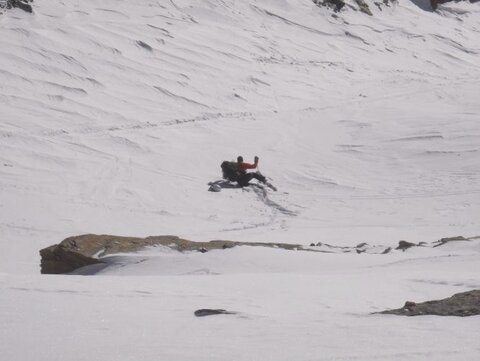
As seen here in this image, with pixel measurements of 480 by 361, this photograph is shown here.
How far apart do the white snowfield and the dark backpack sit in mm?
469

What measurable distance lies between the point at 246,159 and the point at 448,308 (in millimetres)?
11157

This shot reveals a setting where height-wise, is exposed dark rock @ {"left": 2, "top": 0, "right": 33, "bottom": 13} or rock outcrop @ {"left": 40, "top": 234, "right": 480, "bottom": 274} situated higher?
exposed dark rock @ {"left": 2, "top": 0, "right": 33, "bottom": 13}

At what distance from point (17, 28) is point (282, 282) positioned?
17320 millimetres

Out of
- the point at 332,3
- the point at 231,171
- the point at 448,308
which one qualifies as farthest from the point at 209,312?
the point at 332,3

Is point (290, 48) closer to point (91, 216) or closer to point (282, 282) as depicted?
point (91, 216)

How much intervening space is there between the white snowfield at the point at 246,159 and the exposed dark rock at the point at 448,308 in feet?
0.45

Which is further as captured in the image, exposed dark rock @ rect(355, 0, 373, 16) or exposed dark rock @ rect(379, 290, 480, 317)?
exposed dark rock @ rect(355, 0, 373, 16)

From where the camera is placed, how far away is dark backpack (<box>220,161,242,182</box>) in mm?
13625

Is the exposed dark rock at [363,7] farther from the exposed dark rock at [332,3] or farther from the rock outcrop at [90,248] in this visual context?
the rock outcrop at [90,248]

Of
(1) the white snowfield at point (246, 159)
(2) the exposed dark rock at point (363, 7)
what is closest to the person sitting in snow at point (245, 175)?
(1) the white snowfield at point (246, 159)

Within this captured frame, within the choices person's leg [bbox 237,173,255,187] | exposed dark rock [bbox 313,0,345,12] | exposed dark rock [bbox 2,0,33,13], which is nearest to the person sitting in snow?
person's leg [bbox 237,173,255,187]

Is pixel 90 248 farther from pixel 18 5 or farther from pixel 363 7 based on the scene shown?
pixel 363 7

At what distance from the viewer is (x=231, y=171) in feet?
44.8

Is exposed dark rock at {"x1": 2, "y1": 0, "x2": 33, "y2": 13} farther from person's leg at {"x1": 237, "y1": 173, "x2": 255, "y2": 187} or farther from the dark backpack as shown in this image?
person's leg at {"x1": 237, "y1": 173, "x2": 255, "y2": 187}
